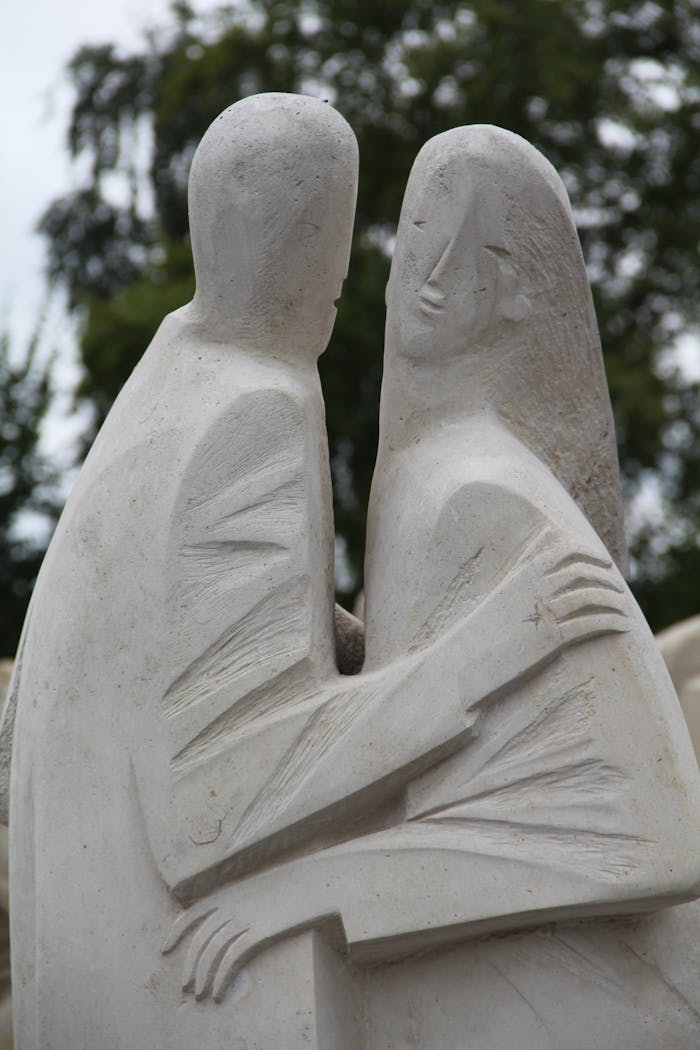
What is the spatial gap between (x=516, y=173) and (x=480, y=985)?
177cm

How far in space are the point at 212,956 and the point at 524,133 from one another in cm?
1140

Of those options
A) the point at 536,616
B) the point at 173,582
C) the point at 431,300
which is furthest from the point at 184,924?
the point at 431,300

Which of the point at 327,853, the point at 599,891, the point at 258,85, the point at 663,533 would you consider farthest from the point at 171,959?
the point at 258,85

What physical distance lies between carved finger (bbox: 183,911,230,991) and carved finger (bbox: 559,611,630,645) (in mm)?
905

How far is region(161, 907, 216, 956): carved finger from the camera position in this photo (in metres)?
3.39

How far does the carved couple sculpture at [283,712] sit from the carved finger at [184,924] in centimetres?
2

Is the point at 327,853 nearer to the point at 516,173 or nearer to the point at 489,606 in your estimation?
the point at 489,606

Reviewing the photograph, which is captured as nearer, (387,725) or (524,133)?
(387,725)

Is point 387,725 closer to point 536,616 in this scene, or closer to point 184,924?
point 536,616

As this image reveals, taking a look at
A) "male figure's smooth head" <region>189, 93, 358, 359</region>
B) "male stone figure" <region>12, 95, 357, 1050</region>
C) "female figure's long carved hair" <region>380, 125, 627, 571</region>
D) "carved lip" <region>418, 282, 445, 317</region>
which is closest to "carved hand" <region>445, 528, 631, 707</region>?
"male stone figure" <region>12, 95, 357, 1050</region>

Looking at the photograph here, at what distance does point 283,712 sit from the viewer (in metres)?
3.46

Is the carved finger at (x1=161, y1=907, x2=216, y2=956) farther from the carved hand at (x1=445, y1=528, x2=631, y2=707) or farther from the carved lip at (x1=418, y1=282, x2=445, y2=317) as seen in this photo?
the carved lip at (x1=418, y1=282, x2=445, y2=317)

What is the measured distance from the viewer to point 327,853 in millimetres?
3434

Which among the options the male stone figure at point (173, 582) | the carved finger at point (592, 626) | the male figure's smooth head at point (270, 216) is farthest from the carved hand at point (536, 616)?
the male figure's smooth head at point (270, 216)
